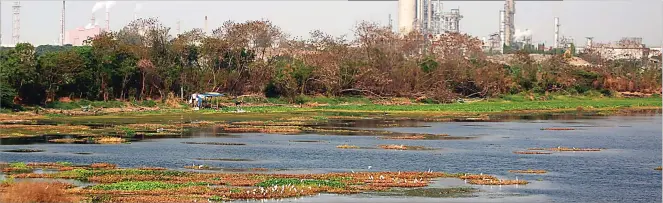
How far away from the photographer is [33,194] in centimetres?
2556

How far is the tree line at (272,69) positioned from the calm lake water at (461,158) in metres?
22.0

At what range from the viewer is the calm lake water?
103ft

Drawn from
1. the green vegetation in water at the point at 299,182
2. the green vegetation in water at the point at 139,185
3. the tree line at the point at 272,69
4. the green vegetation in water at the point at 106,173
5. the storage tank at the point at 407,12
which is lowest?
the green vegetation in water at the point at 139,185

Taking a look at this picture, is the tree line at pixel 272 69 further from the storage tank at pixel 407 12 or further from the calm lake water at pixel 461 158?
the storage tank at pixel 407 12

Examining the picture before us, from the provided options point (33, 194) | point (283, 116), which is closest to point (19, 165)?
point (33, 194)

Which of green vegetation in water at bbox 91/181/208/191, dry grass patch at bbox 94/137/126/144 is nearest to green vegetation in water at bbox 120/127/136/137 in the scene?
dry grass patch at bbox 94/137/126/144

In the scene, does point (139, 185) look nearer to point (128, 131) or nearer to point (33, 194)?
point (33, 194)

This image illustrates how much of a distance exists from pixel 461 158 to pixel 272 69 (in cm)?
5092

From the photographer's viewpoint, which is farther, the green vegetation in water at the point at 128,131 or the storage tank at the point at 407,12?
the storage tank at the point at 407,12

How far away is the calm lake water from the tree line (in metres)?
22.0

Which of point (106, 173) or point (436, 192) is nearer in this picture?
point (436, 192)

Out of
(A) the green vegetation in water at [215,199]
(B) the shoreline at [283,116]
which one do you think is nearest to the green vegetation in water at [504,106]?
(B) the shoreline at [283,116]

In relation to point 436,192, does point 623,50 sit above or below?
above

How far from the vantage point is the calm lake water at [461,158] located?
103 feet
